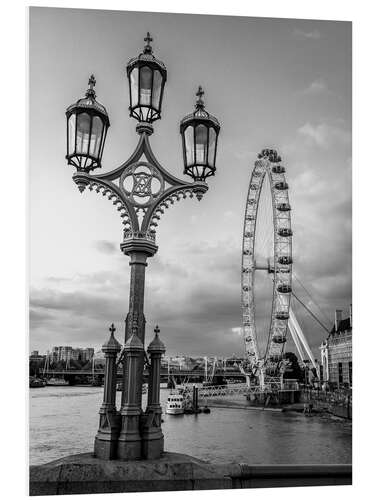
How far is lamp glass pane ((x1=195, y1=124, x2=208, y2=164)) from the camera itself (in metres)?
3.50

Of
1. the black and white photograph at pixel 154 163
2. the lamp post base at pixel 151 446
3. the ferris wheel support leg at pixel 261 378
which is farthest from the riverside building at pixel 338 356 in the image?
the ferris wheel support leg at pixel 261 378

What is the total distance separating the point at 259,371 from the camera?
94.0ft

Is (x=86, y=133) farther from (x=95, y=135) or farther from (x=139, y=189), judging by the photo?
(x=139, y=189)

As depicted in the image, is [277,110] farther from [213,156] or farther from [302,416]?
[302,416]

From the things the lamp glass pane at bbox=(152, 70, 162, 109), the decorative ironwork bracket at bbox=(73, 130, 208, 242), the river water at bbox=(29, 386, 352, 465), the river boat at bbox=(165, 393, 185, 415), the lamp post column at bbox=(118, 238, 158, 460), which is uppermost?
the lamp glass pane at bbox=(152, 70, 162, 109)

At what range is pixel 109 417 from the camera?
324 centimetres

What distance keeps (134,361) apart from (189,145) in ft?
4.84

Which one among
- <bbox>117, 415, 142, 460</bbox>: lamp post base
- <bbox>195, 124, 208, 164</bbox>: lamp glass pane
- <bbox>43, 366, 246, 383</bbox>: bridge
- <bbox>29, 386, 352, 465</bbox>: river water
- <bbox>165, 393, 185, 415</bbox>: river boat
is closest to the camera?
<bbox>117, 415, 142, 460</bbox>: lamp post base

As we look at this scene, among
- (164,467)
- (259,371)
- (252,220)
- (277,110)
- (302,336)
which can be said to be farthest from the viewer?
(259,371)

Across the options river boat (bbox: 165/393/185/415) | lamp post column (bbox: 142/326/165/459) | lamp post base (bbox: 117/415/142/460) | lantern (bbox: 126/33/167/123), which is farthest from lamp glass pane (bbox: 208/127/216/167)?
river boat (bbox: 165/393/185/415)

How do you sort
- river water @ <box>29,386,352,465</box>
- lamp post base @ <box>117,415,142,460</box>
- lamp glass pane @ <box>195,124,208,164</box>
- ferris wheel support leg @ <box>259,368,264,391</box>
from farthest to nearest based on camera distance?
ferris wheel support leg @ <box>259,368,264,391</box>, river water @ <box>29,386,352,465</box>, lamp glass pane @ <box>195,124,208,164</box>, lamp post base @ <box>117,415,142,460</box>

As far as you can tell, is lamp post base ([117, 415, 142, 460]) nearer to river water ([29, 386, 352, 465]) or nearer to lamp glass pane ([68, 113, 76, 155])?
lamp glass pane ([68, 113, 76, 155])
